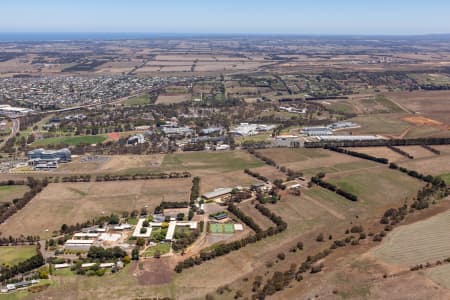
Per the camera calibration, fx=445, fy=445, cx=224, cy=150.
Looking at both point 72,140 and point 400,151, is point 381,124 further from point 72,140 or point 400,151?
point 72,140

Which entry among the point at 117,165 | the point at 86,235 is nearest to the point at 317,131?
the point at 117,165

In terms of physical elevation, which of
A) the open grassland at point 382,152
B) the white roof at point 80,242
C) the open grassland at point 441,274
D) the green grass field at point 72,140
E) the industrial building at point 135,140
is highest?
the industrial building at point 135,140

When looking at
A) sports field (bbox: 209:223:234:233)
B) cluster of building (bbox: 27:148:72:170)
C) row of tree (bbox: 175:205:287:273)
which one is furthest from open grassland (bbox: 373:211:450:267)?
cluster of building (bbox: 27:148:72:170)

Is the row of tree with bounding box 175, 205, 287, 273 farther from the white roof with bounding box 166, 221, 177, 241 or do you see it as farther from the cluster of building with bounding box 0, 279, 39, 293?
the cluster of building with bounding box 0, 279, 39, 293

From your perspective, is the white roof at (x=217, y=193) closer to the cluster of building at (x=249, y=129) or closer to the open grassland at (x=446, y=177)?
the open grassland at (x=446, y=177)

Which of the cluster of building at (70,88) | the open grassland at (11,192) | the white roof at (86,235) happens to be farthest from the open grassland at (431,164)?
the cluster of building at (70,88)

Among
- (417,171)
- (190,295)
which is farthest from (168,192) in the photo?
(417,171)
